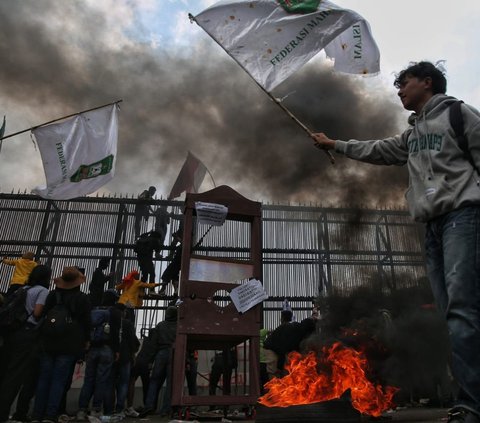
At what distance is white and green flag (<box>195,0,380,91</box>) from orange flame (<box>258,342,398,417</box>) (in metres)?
3.80

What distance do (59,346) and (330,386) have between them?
3.38 m

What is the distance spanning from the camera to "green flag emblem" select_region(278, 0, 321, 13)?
518 cm

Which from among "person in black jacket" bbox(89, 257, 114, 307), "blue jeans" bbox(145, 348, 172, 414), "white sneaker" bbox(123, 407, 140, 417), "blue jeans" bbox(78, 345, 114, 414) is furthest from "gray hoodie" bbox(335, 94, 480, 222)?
"person in black jacket" bbox(89, 257, 114, 307)

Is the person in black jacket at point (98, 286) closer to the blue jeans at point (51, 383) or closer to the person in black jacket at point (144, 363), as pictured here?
the person in black jacket at point (144, 363)

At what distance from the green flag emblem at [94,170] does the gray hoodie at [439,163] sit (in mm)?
6789

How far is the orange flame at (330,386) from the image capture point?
502 cm

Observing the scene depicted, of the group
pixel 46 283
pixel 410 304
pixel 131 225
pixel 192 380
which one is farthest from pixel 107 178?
pixel 410 304

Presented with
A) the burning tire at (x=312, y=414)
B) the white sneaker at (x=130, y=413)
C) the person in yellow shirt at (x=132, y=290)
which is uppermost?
the person in yellow shirt at (x=132, y=290)

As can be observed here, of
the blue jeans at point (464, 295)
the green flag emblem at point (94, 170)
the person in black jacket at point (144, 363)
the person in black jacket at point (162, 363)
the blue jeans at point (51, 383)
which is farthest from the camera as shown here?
the green flag emblem at point (94, 170)

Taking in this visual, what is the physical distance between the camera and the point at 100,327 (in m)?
6.07

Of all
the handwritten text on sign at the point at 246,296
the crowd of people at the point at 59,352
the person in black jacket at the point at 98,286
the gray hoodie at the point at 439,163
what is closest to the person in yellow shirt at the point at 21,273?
the person in black jacket at the point at 98,286

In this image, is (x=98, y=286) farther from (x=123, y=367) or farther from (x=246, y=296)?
(x=246, y=296)

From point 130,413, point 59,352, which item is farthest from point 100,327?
point 130,413

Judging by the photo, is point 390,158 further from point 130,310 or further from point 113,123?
point 113,123
